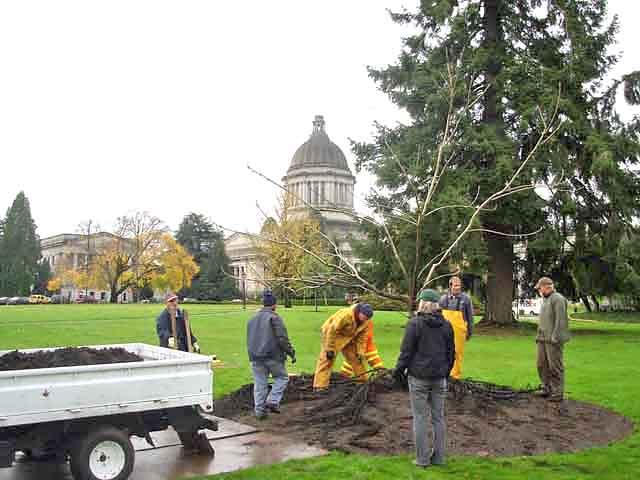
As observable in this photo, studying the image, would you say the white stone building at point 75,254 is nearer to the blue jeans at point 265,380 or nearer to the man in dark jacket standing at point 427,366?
the blue jeans at point 265,380

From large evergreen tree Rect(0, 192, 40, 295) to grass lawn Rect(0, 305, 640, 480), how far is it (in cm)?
6911

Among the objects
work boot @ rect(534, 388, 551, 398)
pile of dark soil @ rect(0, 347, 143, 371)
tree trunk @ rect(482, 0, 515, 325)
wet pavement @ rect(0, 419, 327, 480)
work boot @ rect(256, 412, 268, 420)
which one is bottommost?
wet pavement @ rect(0, 419, 327, 480)

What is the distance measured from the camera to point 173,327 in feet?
36.4

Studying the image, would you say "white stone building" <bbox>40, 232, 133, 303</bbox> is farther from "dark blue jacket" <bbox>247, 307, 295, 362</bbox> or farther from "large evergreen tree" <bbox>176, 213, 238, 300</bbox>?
"dark blue jacket" <bbox>247, 307, 295, 362</bbox>

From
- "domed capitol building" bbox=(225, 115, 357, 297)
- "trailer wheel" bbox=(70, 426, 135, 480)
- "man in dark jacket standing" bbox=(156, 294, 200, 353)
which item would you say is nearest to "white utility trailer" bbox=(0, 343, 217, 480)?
"trailer wheel" bbox=(70, 426, 135, 480)

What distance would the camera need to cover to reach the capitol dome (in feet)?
327

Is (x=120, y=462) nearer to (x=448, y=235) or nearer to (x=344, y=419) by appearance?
(x=344, y=419)

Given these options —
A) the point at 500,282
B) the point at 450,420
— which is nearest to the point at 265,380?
the point at 450,420

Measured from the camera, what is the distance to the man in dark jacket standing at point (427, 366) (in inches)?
273

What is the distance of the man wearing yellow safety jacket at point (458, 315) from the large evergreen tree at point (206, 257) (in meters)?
67.0

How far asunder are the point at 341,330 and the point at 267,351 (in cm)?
142

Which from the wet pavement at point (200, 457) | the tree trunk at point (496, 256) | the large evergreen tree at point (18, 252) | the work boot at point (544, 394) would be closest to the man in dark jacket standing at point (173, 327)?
the wet pavement at point (200, 457)

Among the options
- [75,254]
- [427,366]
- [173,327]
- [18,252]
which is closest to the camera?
[427,366]

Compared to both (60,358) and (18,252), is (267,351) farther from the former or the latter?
(18,252)
